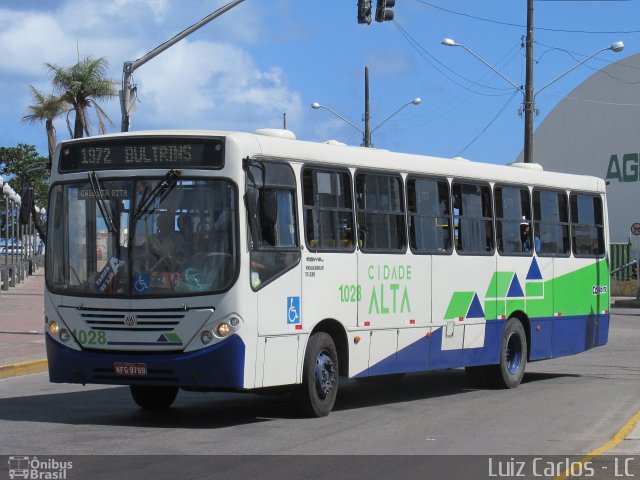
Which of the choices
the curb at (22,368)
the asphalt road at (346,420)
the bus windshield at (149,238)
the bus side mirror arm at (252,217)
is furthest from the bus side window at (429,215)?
the curb at (22,368)

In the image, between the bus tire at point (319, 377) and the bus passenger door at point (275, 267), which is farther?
the bus tire at point (319, 377)

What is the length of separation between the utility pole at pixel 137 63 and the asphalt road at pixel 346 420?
7.09 metres

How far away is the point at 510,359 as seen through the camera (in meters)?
17.5

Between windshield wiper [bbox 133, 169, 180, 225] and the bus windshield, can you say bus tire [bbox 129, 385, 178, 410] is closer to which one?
the bus windshield

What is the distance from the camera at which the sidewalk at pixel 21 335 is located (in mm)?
18594

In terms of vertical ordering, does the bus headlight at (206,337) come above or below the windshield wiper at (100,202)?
below

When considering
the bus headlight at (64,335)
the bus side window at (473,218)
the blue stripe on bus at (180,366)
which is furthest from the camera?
the bus side window at (473,218)

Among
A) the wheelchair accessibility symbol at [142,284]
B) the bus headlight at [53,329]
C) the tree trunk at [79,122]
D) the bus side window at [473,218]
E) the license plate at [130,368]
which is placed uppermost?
the tree trunk at [79,122]

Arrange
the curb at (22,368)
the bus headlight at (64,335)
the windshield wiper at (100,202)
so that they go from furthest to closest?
the curb at (22,368) < the bus headlight at (64,335) < the windshield wiper at (100,202)

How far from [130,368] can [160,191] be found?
1.79 meters

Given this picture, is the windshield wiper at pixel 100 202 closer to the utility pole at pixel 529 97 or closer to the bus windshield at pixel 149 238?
the bus windshield at pixel 149 238

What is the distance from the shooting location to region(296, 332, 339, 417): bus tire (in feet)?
42.3

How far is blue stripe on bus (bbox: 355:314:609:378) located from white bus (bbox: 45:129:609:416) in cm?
4

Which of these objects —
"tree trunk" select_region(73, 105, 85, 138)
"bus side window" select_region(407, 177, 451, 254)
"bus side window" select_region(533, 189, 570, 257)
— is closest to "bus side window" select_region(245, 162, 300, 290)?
"bus side window" select_region(407, 177, 451, 254)
